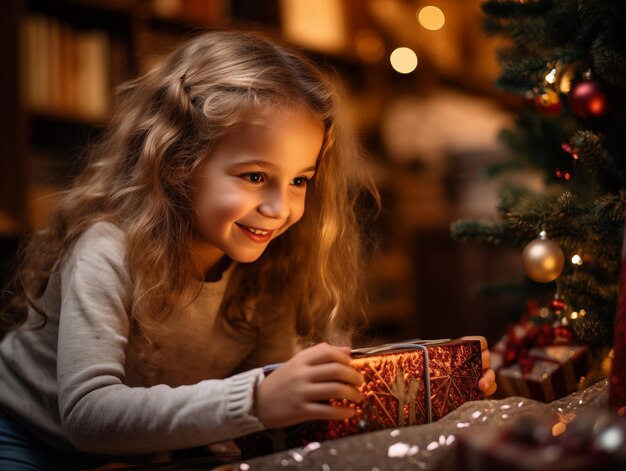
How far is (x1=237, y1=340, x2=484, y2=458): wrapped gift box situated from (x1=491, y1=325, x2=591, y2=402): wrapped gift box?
0.18 metres

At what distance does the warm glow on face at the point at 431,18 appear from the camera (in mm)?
3412

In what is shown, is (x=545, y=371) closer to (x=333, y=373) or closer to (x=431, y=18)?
(x=333, y=373)

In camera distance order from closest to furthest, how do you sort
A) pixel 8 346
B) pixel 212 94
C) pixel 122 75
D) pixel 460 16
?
pixel 212 94
pixel 8 346
pixel 122 75
pixel 460 16

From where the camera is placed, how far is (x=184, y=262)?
3.37ft

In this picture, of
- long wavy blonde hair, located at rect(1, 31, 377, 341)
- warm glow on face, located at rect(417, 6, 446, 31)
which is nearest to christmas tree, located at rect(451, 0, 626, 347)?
long wavy blonde hair, located at rect(1, 31, 377, 341)

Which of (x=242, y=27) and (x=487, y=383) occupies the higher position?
(x=242, y=27)

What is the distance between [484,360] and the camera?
0.92 meters

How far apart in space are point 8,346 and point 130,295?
33 cm

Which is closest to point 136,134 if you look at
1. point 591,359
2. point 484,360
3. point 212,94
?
point 212,94

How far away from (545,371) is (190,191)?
2.01ft

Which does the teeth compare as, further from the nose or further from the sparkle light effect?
the sparkle light effect

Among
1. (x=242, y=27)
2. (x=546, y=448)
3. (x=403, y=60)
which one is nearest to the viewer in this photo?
(x=546, y=448)

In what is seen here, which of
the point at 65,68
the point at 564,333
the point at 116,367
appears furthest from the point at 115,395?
the point at 65,68

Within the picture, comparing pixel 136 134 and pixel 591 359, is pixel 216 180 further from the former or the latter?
pixel 591 359
